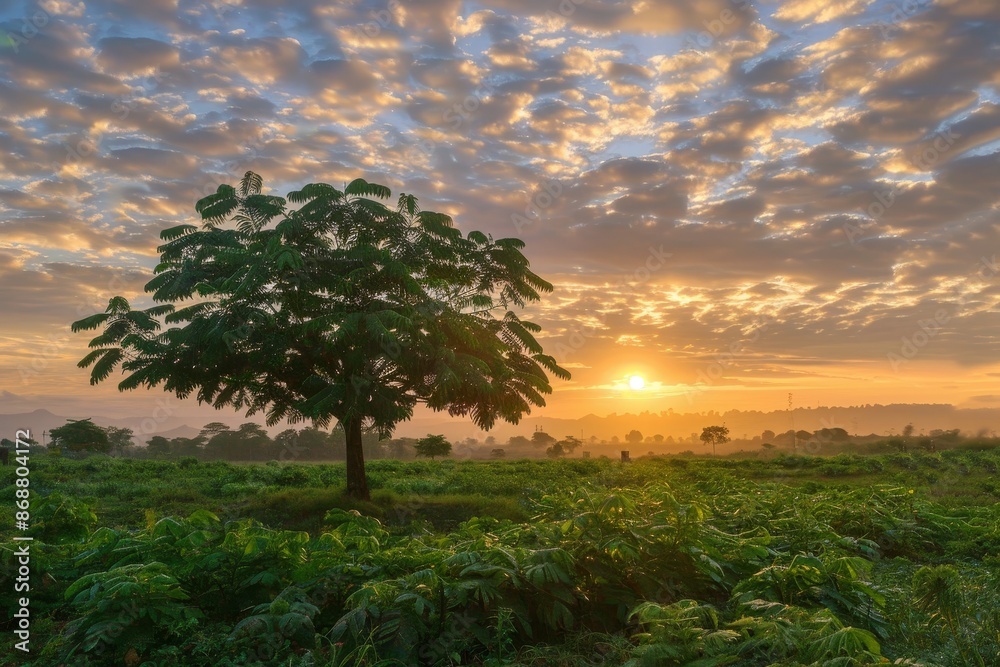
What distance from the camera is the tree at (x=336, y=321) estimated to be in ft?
42.5

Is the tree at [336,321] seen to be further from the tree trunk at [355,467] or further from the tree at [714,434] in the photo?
the tree at [714,434]

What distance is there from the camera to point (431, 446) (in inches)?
1399

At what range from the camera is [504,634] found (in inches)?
145

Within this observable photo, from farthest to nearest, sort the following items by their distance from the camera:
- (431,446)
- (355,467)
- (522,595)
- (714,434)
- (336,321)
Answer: (714,434), (431,446), (355,467), (336,321), (522,595)

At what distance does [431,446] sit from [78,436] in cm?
2185

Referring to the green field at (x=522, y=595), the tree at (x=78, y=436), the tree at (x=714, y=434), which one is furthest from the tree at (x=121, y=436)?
the green field at (x=522, y=595)

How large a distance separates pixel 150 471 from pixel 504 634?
22892mm

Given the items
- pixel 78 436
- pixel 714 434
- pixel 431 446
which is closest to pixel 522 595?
pixel 431 446

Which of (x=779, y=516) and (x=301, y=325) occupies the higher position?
(x=301, y=325)

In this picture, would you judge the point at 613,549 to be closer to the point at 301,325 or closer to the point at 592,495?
the point at 592,495

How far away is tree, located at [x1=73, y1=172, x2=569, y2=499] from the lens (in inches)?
511

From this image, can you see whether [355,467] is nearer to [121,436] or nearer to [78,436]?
[78,436]

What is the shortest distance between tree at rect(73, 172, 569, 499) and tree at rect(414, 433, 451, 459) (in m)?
20.1

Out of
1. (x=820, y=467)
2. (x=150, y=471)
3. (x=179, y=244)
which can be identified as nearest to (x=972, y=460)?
(x=820, y=467)
